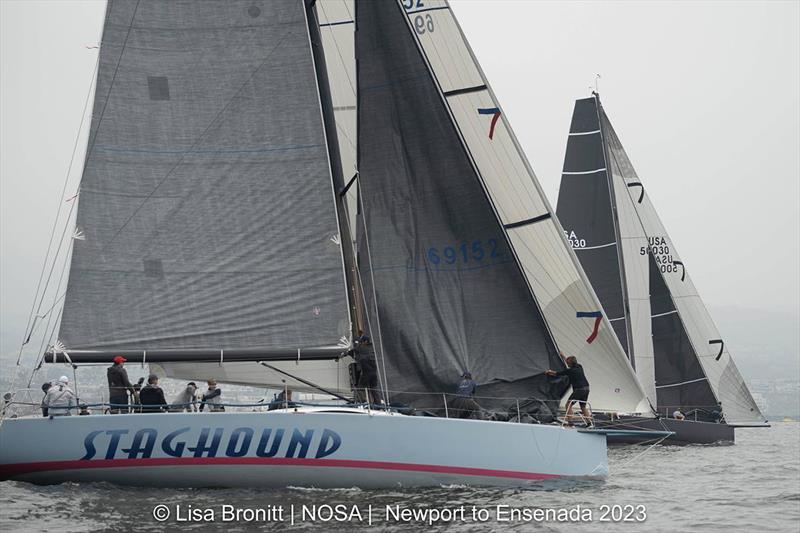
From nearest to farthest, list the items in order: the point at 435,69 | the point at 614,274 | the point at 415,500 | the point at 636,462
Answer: the point at 415,500, the point at 435,69, the point at 636,462, the point at 614,274

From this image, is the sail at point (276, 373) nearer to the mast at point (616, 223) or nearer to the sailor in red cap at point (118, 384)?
the sailor in red cap at point (118, 384)

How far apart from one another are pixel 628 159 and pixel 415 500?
22.1 meters

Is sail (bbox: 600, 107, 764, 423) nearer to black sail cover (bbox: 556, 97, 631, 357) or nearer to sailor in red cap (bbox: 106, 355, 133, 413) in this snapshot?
black sail cover (bbox: 556, 97, 631, 357)

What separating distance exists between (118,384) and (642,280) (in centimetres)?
2137

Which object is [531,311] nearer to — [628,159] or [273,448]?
[273,448]

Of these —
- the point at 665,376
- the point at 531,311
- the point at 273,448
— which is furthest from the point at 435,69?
the point at 665,376

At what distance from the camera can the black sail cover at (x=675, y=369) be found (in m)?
32.4

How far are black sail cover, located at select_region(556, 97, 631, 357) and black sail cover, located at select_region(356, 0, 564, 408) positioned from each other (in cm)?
1606

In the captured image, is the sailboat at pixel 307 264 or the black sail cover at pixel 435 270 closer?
the sailboat at pixel 307 264

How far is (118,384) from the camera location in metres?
15.4

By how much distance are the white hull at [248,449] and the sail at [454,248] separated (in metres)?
2.36

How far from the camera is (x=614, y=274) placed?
106 ft

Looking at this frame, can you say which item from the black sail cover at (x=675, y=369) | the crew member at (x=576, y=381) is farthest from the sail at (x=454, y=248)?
the black sail cover at (x=675, y=369)

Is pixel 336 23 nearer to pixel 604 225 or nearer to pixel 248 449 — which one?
pixel 248 449
